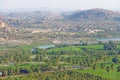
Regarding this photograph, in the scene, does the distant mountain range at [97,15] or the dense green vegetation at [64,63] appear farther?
the distant mountain range at [97,15]

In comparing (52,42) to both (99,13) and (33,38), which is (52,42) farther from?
(99,13)

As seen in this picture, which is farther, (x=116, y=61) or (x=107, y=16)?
(x=107, y=16)

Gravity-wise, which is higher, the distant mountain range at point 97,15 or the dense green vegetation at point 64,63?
the dense green vegetation at point 64,63

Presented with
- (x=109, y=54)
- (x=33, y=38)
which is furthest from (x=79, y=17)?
(x=109, y=54)

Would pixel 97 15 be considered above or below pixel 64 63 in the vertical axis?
below

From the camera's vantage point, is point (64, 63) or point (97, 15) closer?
point (64, 63)

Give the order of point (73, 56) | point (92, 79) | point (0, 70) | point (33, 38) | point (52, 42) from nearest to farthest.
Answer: point (92, 79)
point (0, 70)
point (73, 56)
point (52, 42)
point (33, 38)

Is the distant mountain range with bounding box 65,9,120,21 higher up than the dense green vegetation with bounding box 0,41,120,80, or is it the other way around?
the dense green vegetation with bounding box 0,41,120,80

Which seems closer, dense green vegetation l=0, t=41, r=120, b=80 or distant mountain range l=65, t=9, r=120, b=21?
dense green vegetation l=0, t=41, r=120, b=80
